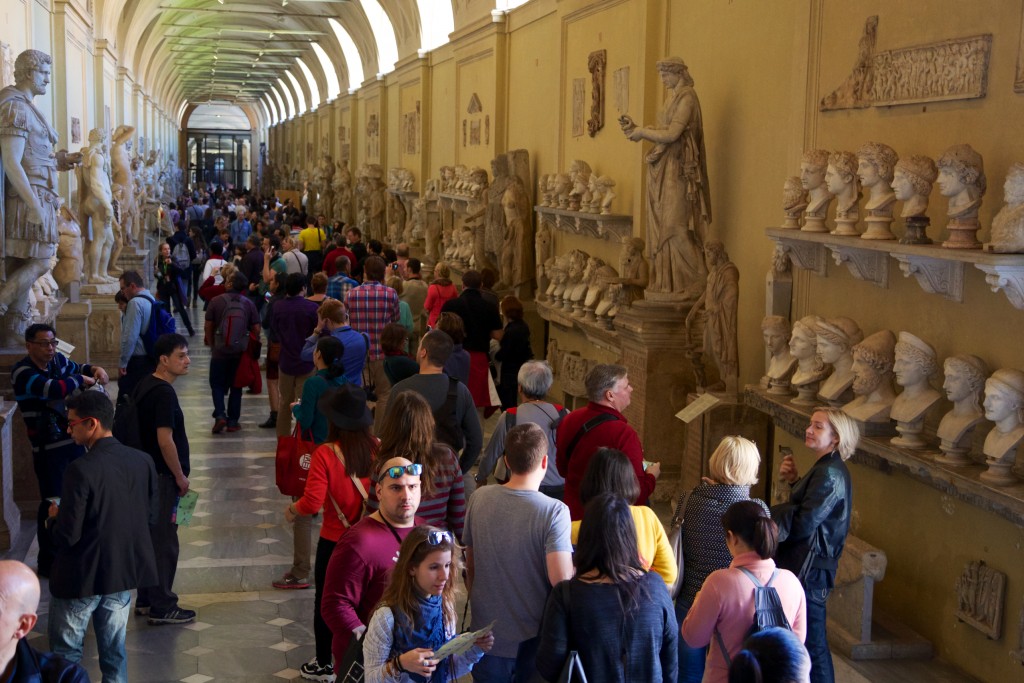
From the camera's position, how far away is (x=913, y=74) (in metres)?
6.28

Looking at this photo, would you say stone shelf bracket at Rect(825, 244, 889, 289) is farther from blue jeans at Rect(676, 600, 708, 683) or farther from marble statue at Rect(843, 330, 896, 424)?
blue jeans at Rect(676, 600, 708, 683)

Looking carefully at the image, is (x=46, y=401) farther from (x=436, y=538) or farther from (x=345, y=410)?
(x=436, y=538)

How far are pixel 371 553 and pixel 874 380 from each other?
11.0 feet

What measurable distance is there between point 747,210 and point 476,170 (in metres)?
7.67

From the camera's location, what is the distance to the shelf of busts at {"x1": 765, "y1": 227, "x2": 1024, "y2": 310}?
197 inches

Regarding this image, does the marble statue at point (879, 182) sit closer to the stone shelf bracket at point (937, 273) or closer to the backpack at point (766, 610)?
the stone shelf bracket at point (937, 273)

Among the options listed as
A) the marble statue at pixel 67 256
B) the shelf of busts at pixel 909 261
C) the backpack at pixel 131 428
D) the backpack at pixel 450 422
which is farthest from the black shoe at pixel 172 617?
the marble statue at pixel 67 256

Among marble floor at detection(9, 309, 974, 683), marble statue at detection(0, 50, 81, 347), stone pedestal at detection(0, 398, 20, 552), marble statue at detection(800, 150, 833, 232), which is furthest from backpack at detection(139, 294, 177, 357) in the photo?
marble statue at detection(800, 150, 833, 232)

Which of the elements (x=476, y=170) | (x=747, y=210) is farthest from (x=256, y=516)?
(x=476, y=170)

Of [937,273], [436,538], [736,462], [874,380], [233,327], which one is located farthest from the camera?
[233,327]

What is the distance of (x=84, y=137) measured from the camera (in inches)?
744

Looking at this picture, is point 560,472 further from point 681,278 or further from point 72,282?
point 72,282

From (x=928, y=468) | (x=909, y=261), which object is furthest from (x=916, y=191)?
(x=928, y=468)

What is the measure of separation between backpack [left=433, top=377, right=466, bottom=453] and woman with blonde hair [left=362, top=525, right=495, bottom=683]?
8.93 ft
